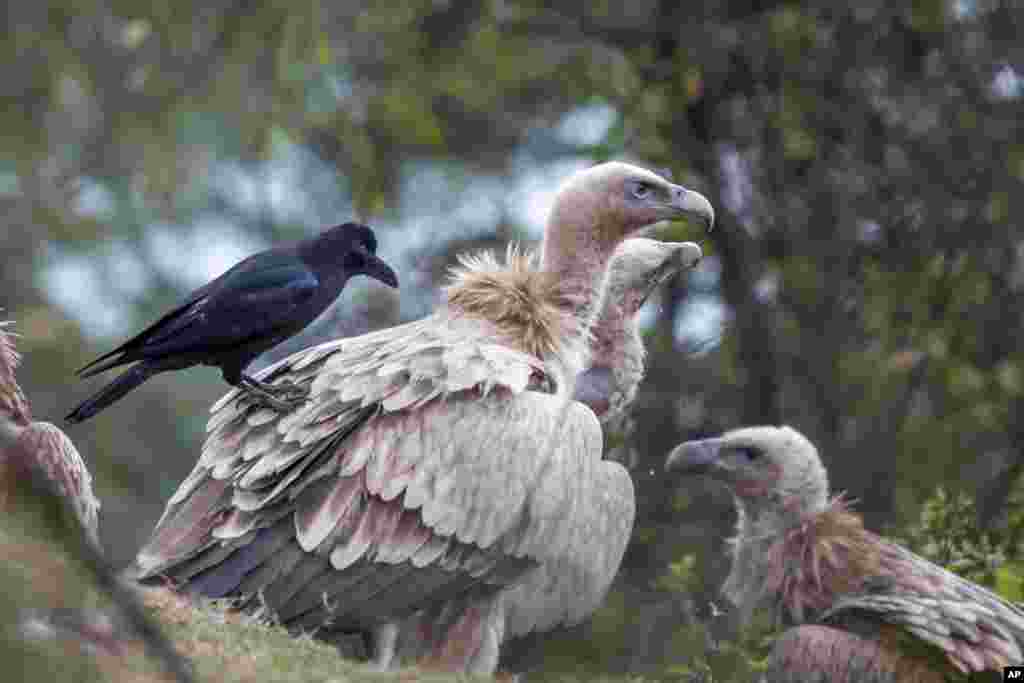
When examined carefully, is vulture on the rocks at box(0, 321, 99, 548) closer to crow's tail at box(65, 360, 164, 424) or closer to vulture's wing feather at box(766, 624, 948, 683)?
crow's tail at box(65, 360, 164, 424)

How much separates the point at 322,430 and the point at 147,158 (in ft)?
40.3

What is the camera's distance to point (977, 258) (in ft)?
43.3

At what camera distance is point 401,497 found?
6.61 m

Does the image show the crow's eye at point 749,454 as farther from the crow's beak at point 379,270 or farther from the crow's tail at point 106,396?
the crow's tail at point 106,396

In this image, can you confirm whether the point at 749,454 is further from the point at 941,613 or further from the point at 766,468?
the point at 941,613

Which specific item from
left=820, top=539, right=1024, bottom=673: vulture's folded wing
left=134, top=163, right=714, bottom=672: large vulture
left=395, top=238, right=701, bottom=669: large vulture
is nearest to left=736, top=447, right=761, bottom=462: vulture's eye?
left=395, top=238, right=701, bottom=669: large vulture

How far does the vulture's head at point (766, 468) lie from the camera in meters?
8.47

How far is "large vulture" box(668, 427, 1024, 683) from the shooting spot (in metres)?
7.11

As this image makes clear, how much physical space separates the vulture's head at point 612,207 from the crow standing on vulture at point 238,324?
114cm

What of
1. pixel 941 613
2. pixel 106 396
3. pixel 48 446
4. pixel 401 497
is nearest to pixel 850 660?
pixel 941 613

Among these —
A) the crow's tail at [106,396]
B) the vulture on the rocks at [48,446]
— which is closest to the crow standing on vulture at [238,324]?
the crow's tail at [106,396]

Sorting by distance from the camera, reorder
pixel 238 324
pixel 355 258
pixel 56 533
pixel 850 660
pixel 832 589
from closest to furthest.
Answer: pixel 56 533, pixel 238 324, pixel 850 660, pixel 355 258, pixel 832 589

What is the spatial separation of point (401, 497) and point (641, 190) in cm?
218

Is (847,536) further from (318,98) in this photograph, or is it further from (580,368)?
(318,98)
